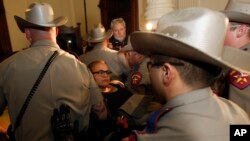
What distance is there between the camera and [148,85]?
1808 mm

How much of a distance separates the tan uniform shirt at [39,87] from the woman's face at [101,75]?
67cm

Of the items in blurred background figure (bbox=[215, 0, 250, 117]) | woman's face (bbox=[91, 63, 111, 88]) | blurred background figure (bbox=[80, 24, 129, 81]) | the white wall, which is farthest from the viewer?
the white wall

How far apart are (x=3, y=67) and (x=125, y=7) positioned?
516cm

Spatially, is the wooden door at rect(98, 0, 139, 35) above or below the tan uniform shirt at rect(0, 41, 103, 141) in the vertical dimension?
above

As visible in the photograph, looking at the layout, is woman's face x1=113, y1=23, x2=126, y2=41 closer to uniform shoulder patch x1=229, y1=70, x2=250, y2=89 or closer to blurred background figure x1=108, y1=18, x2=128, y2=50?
blurred background figure x1=108, y1=18, x2=128, y2=50

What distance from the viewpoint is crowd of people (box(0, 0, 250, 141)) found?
875 millimetres

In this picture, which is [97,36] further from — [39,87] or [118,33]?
[39,87]

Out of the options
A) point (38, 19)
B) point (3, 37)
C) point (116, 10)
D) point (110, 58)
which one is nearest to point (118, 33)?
point (110, 58)

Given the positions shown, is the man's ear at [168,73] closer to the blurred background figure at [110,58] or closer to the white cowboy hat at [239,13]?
the white cowboy hat at [239,13]

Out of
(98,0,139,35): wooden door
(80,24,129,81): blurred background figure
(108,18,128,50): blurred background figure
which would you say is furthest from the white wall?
(80,24,129,81): blurred background figure

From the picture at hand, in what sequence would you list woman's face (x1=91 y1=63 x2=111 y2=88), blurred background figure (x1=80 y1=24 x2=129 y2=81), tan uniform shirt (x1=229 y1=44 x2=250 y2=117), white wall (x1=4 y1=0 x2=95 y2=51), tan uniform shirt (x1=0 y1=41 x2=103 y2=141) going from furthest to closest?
white wall (x1=4 y1=0 x2=95 y2=51), blurred background figure (x1=80 y1=24 x2=129 y2=81), woman's face (x1=91 y1=63 x2=111 y2=88), tan uniform shirt (x1=0 y1=41 x2=103 y2=141), tan uniform shirt (x1=229 y1=44 x2=250 y2=117)

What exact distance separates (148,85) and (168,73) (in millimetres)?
877

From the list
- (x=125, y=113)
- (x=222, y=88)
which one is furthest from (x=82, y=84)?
(x=222, y=88)

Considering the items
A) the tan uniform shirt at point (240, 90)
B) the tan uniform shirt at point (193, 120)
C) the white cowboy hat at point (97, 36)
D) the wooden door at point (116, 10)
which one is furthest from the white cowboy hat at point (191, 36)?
the wooden door at point (116, 10)
